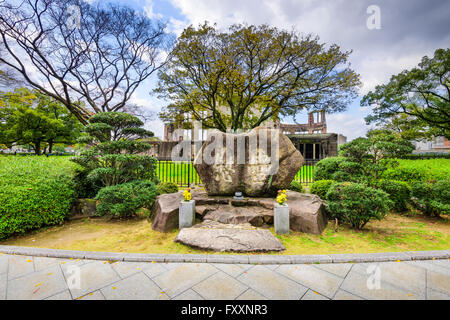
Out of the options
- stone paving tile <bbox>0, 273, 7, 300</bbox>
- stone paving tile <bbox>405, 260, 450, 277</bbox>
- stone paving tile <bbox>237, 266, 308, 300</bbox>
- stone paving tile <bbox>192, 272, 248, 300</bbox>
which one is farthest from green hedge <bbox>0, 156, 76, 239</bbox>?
stone paving tile <bbox>405, 260, 450, 277</bbox>

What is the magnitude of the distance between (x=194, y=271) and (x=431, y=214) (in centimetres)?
685

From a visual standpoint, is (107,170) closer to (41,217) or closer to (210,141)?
(41,217)

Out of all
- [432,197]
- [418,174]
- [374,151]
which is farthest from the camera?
[418,174]

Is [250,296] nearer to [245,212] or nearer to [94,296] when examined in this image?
[94,296]

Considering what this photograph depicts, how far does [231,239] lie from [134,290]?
70.9 inches

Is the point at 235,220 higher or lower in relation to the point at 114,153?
lower

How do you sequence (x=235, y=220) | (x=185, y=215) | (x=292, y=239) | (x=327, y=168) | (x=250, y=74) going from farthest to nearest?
(x=250, y=74) → (x=327, y=168) → (x=235, y=220) → (x=185, y=215) → (x=292, y=239)

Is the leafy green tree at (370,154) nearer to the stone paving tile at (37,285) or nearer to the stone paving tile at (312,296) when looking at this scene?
the stone paving tile at (312,296)

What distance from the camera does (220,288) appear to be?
2.29 m

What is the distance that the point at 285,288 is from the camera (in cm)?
229

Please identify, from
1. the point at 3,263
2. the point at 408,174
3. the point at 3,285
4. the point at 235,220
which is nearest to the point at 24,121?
the point at 3,263

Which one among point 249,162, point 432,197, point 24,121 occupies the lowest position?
point 432,197

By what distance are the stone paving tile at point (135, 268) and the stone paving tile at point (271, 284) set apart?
1188 mm

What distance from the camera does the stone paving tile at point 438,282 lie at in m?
2.26
